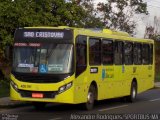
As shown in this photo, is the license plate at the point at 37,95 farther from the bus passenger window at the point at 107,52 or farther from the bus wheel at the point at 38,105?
the bus passenger window at the point at 107,52

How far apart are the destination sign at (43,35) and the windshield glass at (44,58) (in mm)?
169

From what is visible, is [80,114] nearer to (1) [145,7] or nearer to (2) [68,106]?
(2) [68,106]

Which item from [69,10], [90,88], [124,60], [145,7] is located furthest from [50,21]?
[145,7]

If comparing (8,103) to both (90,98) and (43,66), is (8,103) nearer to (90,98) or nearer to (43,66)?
(43,66)

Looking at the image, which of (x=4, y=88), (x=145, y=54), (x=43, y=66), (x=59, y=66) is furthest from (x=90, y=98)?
(x=4, y=88)

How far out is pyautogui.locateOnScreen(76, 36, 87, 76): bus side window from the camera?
1777cm

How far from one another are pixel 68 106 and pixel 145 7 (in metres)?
29.5

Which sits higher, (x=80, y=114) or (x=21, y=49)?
(x=21, y=49)

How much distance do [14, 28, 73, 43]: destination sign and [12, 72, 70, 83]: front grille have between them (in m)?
1.17

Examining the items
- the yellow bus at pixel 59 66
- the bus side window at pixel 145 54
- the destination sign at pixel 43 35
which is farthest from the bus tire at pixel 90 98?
the bus side window at pixel 145 54

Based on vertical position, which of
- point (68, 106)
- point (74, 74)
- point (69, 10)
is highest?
point (69, 10)

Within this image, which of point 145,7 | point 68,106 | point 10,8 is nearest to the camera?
point 68,106

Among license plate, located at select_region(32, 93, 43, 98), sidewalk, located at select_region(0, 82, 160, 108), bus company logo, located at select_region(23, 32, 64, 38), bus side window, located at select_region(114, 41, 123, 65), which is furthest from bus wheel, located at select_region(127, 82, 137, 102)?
license plate, located at select_region(32, 93, 43, 98)

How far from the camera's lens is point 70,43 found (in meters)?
Answer: 17.6
